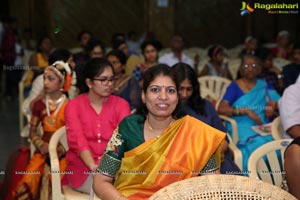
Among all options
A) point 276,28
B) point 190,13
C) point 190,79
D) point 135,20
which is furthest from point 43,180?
point 276,28

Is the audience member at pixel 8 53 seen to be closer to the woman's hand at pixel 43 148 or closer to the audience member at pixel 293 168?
the woman's hand at pixel 43 148

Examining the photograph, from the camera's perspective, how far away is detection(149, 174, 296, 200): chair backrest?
2.00 meters

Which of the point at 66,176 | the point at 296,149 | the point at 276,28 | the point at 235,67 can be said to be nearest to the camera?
the point at 296,149

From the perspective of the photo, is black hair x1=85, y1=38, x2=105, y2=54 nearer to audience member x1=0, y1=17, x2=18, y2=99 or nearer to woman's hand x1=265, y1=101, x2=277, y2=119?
woman's hand x1=265, y1=101, x2=277, y2=119

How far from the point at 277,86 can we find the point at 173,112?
10.2 ft

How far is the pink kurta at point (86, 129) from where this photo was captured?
351 cm

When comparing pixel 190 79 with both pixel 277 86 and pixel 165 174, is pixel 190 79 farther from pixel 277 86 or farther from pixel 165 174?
pixel 277 86

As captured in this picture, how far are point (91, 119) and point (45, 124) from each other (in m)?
0.55

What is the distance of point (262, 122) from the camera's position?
4730 millimetres

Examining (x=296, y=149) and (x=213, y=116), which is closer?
(x=296, y=149)

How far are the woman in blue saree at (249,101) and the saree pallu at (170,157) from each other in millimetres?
2003

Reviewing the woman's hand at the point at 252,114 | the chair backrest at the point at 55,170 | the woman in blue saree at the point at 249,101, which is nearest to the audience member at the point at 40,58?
the woman in blue saree at the point at 249,101

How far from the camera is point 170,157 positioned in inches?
102

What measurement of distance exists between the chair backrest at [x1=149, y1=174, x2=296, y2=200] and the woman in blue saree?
2.54m
